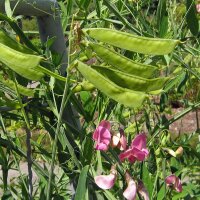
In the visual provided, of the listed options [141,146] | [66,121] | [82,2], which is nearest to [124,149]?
[141,146]

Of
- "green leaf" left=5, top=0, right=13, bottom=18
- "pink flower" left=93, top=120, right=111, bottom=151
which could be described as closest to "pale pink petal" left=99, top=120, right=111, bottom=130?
"pink flower" left=93, top=120, right=111, bottom=151

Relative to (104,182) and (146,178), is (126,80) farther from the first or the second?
(146,178)

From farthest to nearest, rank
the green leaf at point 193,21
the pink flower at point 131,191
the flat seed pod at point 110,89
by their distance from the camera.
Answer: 1. the green leaf at point 193,21
2. the pink flower at point 131,191
3. the flat seed pod at point 110,89

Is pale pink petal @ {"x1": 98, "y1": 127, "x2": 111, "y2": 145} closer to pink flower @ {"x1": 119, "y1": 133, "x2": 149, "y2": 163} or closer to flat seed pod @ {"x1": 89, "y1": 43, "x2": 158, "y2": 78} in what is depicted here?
pink flower @ {"x1": 119, "y1": 133, "x2": 149, "y2": 163}

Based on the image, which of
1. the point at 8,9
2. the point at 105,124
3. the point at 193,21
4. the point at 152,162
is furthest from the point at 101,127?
the point at 152,162

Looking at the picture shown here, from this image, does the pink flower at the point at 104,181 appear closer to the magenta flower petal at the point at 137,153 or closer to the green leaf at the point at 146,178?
the magenta flower petal at the point at 137,153

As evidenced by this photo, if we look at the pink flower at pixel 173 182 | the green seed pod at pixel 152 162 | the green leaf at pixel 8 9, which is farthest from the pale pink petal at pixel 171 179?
the green leaf at pixel 8 9
